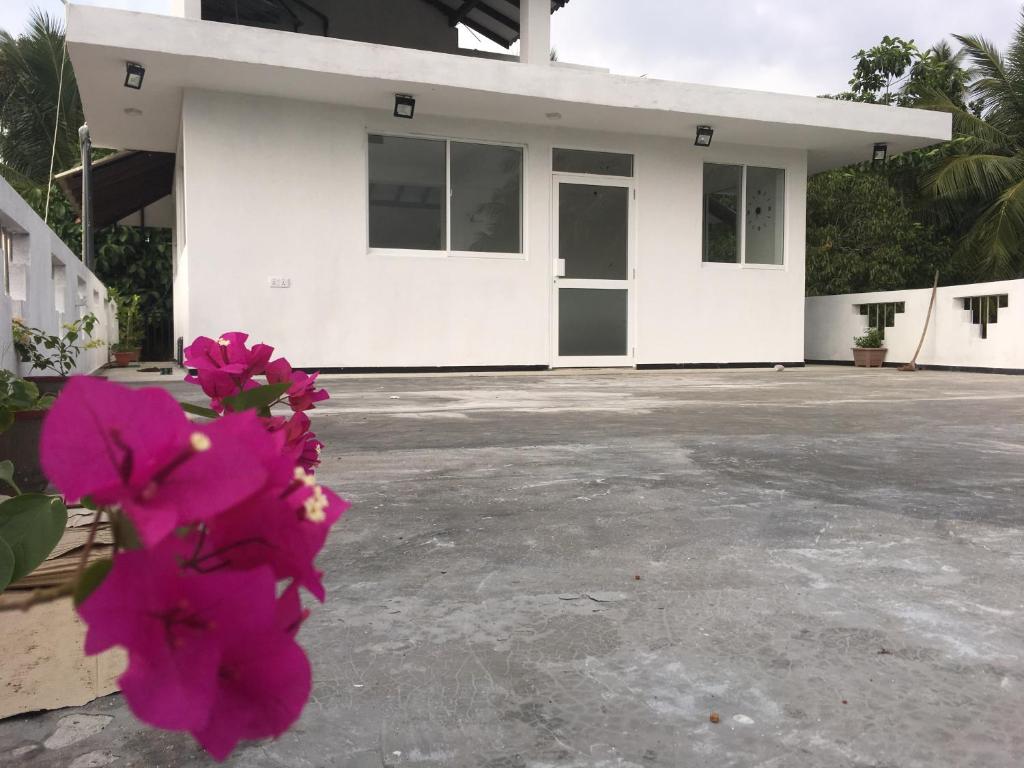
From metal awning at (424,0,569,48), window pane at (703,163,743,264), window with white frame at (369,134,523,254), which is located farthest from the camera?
metal awning at (424,0,569,48)

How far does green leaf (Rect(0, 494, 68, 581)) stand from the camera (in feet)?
1.98

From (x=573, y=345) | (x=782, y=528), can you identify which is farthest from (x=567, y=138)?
(x=782, y=528)

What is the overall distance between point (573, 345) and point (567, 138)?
241 centimetres

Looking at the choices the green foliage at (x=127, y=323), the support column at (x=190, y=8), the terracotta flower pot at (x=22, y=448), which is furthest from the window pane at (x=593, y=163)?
the terracotta flower pot at (x=22, y=448)

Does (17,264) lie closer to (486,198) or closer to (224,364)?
(224,364)

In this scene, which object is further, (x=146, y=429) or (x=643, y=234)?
(x=643, y=234)

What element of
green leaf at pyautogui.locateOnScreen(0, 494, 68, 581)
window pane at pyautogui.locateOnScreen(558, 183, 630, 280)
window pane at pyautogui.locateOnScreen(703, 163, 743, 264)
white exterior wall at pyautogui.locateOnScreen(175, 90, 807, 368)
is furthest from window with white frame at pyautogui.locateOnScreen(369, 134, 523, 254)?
green leaf at pyautogui.locateOnScreen(0, 494, 68, 581)

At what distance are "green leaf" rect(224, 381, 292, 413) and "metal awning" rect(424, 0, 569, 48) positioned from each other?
11812mm

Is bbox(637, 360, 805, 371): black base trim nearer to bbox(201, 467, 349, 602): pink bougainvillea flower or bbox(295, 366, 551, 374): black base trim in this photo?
bbox(295, 366, 551, 374): black base trim

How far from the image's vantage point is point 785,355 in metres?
10.1

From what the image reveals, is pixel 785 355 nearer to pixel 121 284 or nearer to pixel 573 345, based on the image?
pixel 573 345

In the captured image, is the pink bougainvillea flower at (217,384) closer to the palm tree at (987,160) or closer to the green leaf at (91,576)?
the green leaf at (91,576)

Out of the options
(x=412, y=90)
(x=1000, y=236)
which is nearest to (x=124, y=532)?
(x=412, y=90)

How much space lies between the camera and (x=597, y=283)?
9164 mm
